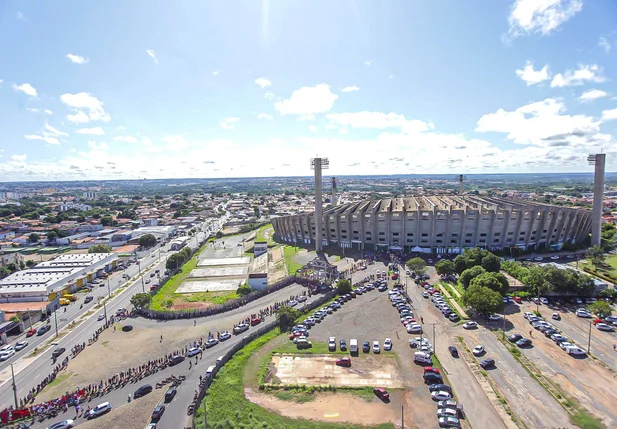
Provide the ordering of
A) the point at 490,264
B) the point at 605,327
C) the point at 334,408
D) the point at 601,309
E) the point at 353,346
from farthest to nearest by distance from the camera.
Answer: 1. the point at 490,264
2. the point at 601,309
3. the point at 605,327
4. the point at 353,346
5. the point at 334,408

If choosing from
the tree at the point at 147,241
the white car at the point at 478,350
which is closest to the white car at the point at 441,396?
the white car at the point at 478,350

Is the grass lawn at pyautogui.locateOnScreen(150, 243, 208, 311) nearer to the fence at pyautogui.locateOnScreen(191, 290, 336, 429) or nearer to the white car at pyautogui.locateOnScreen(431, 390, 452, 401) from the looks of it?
the fence at pyautogui.locateOnScreen(191, 290, 336, 429)

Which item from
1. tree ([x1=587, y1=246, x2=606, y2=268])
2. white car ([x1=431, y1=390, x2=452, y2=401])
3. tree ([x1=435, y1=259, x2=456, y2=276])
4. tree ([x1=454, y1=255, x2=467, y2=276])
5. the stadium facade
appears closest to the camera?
white car ([x1=431, y1=390, x2=452, y2=401])

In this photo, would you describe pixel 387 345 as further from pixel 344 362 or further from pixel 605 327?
pixel 605 327

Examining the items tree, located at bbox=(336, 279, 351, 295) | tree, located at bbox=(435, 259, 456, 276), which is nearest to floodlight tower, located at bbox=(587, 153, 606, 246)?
tree, located at bbox=(435, 259, 456, 276)

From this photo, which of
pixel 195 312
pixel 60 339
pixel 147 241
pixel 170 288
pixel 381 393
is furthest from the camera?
pixel 147 241

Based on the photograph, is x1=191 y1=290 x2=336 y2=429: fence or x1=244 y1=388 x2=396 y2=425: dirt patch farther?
x1=191 y1=290 x2=336 y2=429: fence

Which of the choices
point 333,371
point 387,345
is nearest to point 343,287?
point 387,345
